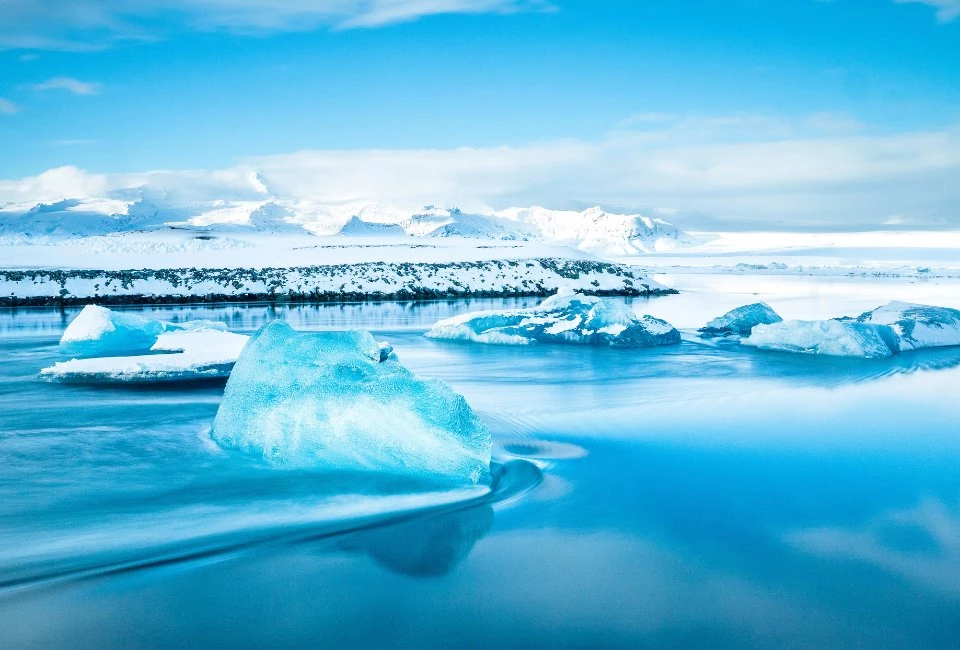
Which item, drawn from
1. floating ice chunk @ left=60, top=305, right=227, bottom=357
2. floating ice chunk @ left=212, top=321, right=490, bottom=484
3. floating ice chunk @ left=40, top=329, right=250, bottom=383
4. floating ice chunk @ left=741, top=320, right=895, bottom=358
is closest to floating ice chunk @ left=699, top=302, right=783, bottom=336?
floating ice chunk @ left=741, top=320, right=895, bottom=358

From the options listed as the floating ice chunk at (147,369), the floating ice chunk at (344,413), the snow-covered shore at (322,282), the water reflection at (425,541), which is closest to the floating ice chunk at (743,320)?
the floating ice chunk at (147,369)

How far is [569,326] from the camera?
14.3 m

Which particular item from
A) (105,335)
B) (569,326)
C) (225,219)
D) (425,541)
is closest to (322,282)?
(569,326)

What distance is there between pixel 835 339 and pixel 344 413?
9.43 m

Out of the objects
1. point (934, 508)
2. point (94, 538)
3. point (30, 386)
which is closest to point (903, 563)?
point (934, 508)

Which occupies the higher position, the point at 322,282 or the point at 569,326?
the point at 322,282

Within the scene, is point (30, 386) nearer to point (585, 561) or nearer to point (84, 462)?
point (84, 462)

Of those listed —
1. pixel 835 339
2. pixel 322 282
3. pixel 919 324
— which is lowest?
pixel 835 339

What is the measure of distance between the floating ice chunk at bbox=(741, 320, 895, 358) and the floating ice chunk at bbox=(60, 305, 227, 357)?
960 cm

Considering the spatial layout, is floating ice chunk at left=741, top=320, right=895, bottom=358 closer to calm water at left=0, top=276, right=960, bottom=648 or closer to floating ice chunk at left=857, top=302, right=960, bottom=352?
floating ice chunk at left=857, top=302, right=960, bottom=352

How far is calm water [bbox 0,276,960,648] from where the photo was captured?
10.7 ft

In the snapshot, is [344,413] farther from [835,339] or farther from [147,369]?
[835,339]

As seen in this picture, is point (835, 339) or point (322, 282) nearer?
point (835, 339)

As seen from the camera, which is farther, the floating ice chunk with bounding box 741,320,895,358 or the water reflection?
the floating ice chunk with bounding box 741,320,895,358
